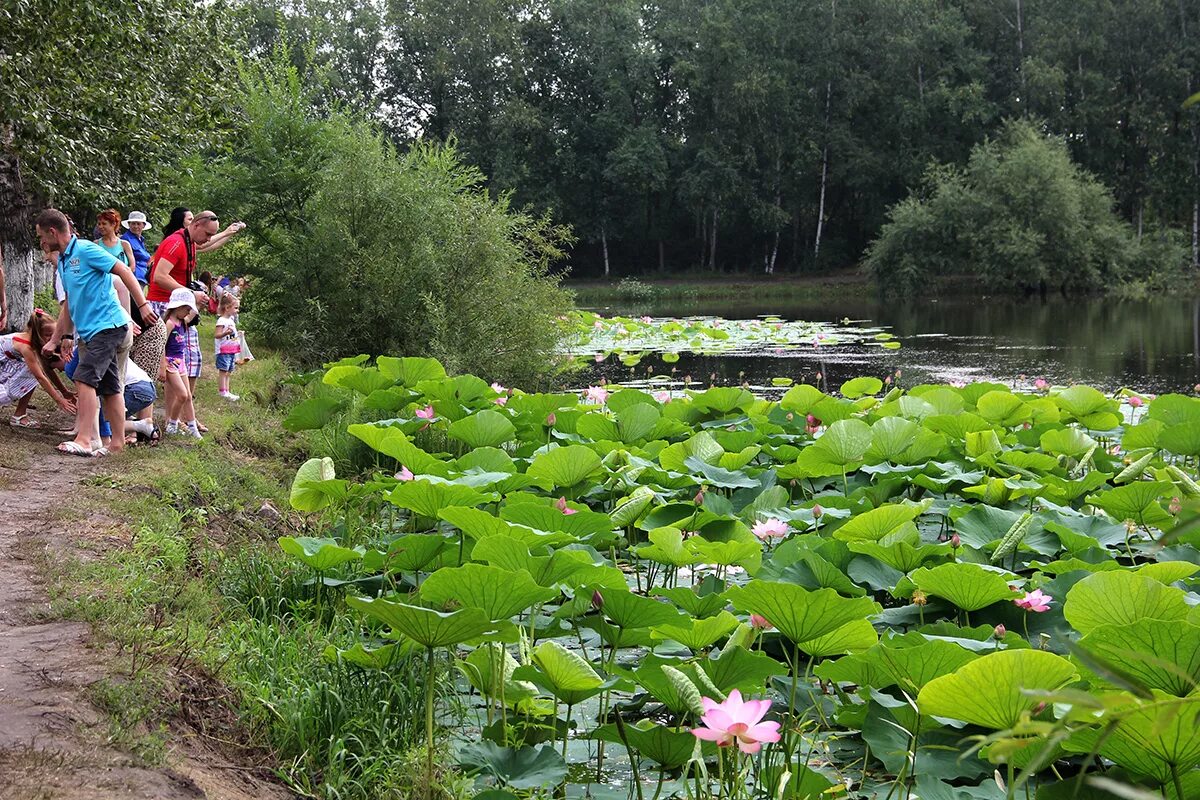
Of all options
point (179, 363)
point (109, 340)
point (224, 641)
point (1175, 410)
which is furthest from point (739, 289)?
point (224, 641)

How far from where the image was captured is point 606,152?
154 ft

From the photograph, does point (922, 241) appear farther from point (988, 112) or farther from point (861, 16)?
point (861, 16)

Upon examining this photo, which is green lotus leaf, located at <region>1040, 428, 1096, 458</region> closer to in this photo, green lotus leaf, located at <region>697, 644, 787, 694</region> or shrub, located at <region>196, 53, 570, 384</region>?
green lotus leaf, located at <region>697, 644, 787, 694</region>

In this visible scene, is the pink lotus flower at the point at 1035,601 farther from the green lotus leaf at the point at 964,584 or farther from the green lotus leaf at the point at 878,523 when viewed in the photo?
the green lotus leaf at the point at 878,523

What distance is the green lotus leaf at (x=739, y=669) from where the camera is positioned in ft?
8.22

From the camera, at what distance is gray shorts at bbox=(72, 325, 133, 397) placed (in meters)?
6.05

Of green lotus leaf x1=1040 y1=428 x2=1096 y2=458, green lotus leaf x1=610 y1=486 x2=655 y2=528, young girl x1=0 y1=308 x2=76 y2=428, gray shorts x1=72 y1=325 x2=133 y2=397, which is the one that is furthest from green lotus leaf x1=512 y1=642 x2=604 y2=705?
young girl x1=0 y1=308 x2=76 y2=428

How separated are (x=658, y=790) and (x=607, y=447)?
8.93 feet

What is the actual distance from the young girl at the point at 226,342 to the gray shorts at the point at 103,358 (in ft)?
Answer: 9.31

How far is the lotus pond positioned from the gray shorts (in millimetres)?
1231

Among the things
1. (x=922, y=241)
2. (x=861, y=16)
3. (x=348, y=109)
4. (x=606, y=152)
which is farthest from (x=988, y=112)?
(x=348, y=109)

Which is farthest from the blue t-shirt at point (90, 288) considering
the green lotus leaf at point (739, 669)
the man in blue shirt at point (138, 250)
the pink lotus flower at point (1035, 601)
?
the pink lotus flower at point (1035, 601)

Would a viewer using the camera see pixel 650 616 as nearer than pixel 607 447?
Yes

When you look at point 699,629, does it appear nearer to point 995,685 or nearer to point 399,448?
point 995,685
